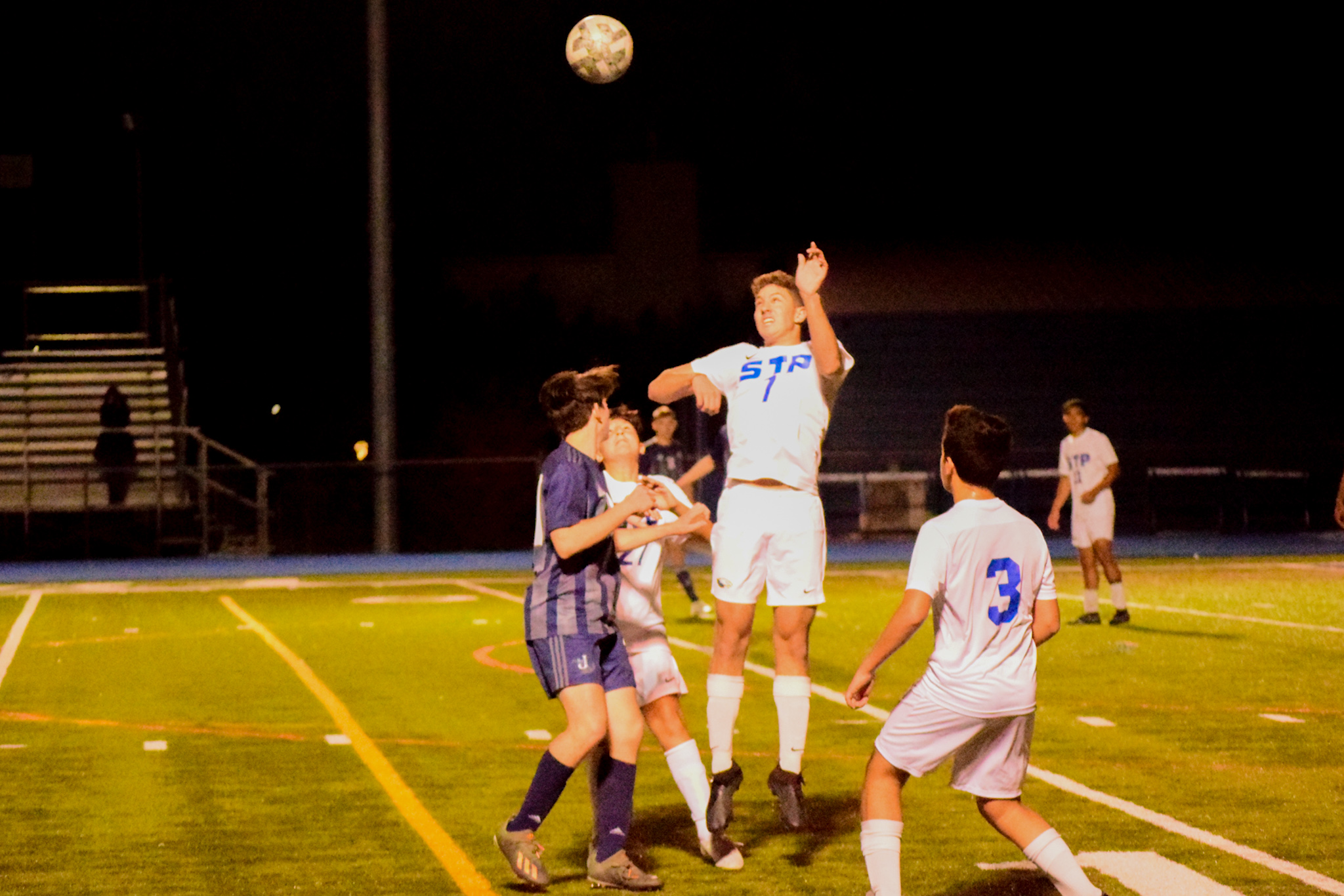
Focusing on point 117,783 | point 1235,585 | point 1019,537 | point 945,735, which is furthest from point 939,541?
point 1235,585

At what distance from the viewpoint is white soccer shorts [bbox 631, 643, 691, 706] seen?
7066mm

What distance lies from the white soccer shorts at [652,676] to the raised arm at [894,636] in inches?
65.8

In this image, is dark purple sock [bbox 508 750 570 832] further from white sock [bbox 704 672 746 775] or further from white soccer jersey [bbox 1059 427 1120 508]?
white soccer jersey [bbox 1059 427 1120 508]

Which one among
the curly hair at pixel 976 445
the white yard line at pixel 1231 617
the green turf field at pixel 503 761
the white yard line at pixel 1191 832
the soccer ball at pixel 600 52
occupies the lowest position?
the white yard line at pixel 1231 617

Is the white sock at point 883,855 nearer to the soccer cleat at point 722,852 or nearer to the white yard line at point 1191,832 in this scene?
the soccer cleat at point 722,852

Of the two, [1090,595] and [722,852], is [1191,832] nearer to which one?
[722,852]

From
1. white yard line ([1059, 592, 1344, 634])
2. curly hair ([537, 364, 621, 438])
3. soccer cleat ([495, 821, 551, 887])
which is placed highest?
curly hair ([537, 364, 621, 438])

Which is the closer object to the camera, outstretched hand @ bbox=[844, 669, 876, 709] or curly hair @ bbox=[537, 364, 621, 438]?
outstretched hand @ bbox=[844, 669, 876, 709]

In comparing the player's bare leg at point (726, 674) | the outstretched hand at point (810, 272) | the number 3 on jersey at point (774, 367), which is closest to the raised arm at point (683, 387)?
the number 3 on jersey at point (774, 367)

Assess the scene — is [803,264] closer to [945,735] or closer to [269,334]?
[945,735]

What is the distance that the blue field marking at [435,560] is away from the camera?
2559 centimetres

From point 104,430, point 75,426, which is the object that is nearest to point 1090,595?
point 104,430

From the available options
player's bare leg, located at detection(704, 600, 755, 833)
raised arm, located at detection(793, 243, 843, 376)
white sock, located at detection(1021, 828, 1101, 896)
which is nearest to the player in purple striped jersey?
player's bare leg, located at detection(704, 600, 755, 833)

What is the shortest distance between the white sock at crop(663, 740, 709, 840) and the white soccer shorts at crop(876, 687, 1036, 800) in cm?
148
